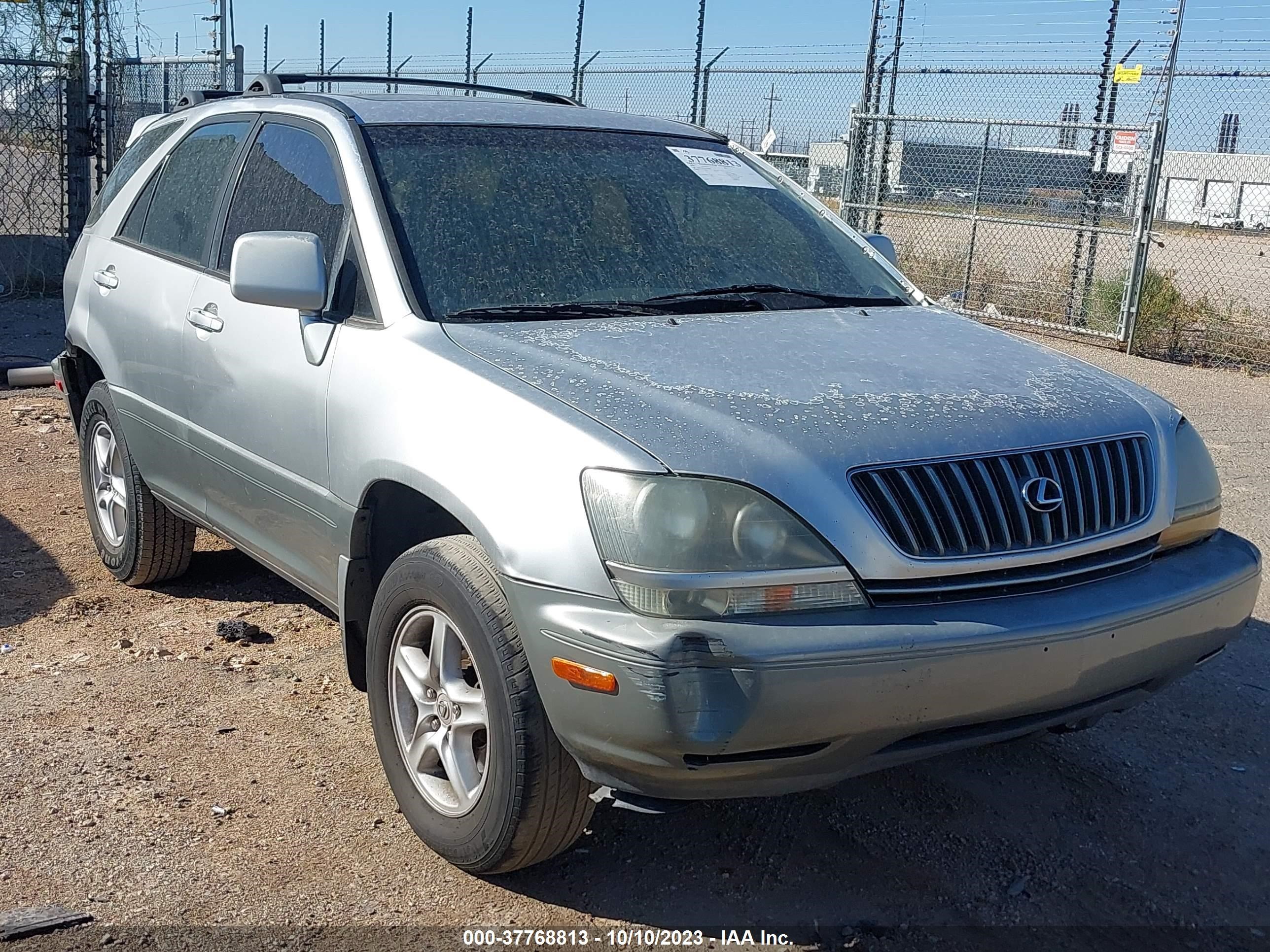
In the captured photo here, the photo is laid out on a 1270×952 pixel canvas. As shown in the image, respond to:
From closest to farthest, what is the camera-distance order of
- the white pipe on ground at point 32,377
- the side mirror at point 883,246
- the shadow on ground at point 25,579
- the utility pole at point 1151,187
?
the side mirror at point 883,246 < the shadow on ground at point 25,579 < the white pipe on ground at point 32,377 < the utility pole at point 1151,187

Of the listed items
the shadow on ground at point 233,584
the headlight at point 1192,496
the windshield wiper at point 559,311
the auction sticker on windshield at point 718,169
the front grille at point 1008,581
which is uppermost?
the auction sticker on windshield at point 718,169

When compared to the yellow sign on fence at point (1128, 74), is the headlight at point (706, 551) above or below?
below

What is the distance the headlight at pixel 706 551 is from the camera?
2484 mm

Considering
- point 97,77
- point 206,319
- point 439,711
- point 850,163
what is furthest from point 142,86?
point 439,711

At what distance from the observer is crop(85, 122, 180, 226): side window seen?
16.5ft

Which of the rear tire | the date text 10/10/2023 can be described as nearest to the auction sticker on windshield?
the rear tire

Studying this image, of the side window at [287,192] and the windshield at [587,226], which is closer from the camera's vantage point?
the windshield at [587,226]

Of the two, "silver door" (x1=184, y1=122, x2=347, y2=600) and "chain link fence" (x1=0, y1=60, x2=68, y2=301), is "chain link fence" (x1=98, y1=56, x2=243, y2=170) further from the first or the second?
"silver door" (x1=184, y1=122, x2=347, y2=600)

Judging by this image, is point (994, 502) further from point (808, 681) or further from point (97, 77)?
point (97, 77)

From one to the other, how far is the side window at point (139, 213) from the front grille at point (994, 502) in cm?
334

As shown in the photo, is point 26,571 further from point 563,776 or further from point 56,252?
point 56,252

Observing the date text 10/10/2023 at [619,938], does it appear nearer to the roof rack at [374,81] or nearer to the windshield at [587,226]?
the windshield at [587,226]

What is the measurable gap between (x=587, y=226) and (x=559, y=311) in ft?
1.30

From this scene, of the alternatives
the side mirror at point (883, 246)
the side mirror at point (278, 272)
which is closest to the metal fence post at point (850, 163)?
the side mirror at point (883, 246)
